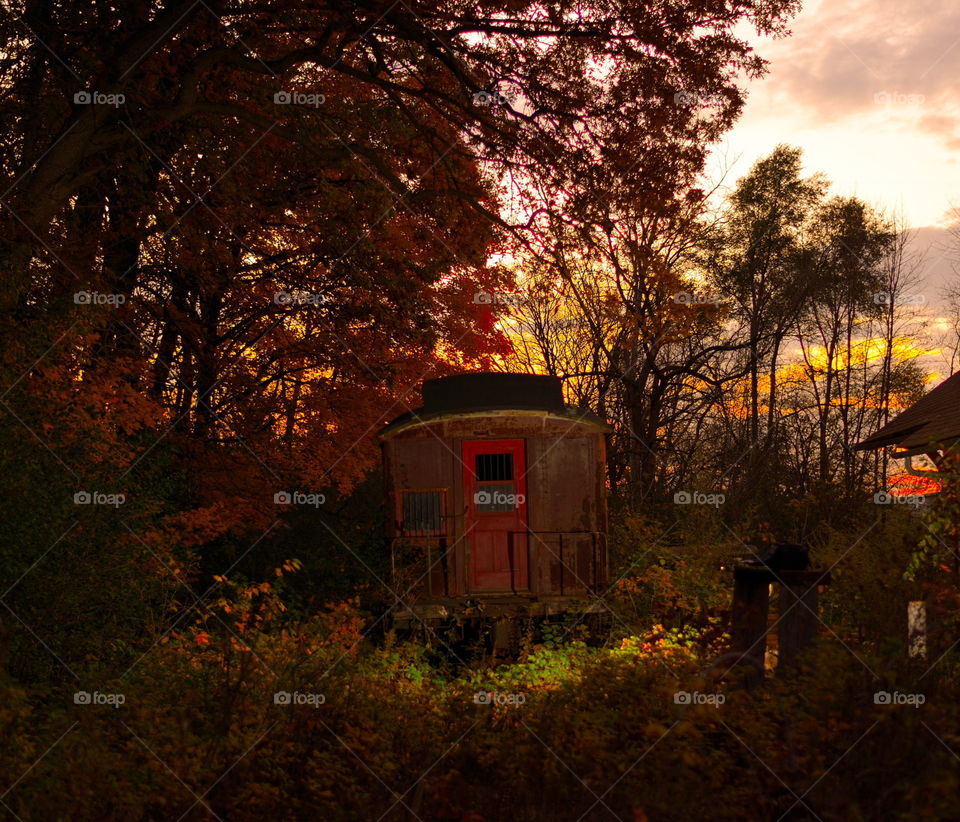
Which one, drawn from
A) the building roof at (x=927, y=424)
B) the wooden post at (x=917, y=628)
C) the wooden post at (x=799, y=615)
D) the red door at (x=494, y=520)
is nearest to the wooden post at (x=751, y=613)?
the wooden post at (x=799, y=615)

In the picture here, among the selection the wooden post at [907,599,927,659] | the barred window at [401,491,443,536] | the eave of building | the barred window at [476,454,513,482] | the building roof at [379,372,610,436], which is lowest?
the wooden post at [907,599,927,659]

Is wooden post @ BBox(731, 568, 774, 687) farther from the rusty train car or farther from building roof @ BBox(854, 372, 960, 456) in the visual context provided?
building roof @ BBox(854, 372, 960, 456)

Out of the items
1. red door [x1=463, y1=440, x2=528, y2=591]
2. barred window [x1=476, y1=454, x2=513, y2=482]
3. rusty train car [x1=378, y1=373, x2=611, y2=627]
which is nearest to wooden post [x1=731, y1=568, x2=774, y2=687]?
rusty train car [x1=378, y1=373, x2=611, y2=627]

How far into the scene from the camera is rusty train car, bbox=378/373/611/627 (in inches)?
545

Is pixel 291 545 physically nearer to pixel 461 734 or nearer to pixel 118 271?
pixel 118 271

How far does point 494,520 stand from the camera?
45.8 feet

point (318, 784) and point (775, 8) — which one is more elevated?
point (775, 8)

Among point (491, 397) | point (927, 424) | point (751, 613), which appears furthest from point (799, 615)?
point (927, 424)

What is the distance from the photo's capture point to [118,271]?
14.4m

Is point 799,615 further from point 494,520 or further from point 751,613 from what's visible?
point 494,520

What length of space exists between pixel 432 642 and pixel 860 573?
5816mm

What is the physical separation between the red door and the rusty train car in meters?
0.01

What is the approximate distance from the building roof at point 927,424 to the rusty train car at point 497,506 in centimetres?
620

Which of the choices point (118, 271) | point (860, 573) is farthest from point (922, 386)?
Result: point (118, 271)
